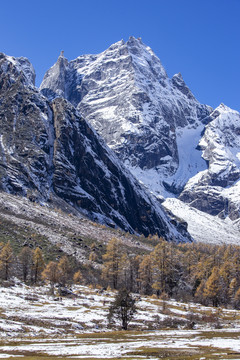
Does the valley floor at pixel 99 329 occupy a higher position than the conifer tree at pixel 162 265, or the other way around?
the conifer tree at pixel 162 265

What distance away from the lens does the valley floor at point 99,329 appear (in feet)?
118

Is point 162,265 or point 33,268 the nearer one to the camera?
point 162,265

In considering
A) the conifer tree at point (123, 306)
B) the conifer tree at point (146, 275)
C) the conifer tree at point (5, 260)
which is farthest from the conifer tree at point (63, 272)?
the conifer tree at point (123, 306)

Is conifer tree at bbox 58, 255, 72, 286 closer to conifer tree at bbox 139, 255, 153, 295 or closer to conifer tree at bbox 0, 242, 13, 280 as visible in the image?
conifer tree at bbox 0, 242, 13, 280

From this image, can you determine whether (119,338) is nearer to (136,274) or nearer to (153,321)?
(153,321)

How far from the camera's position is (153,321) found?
221 ft

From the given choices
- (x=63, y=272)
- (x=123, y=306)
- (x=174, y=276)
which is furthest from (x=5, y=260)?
(x=123, y=306)

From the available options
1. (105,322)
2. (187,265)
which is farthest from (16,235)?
(105,322)

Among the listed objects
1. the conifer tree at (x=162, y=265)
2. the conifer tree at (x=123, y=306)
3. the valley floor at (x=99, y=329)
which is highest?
the conifer tree at (x=162, y=265)

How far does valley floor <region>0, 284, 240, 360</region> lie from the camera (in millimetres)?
35938

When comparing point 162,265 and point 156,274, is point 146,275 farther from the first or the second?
point 162,265

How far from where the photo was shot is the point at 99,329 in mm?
59875

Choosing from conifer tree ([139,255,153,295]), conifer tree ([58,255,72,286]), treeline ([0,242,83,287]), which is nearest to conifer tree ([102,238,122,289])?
conifer tree ([139,255,153,295])

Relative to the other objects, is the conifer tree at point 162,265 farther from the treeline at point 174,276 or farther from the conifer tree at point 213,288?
the conifer tree at point 213,288
